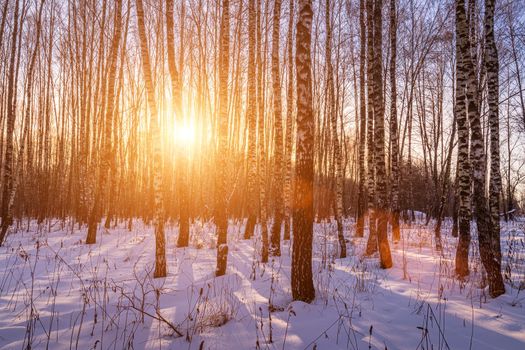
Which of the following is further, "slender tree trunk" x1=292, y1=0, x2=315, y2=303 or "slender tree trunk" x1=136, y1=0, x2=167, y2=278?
"slender tree trunk" x1=136, y1=0, x2=167, y2=278

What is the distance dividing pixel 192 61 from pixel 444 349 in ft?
64.4

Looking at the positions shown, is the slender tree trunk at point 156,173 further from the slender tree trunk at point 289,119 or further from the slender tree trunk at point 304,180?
the slender tree trunk at point 289,119

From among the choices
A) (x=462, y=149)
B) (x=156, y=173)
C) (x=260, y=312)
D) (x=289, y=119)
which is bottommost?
(x=260, y=312)

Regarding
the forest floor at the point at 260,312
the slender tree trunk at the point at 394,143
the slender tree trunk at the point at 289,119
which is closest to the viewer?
the forest floor at the point at 260,312

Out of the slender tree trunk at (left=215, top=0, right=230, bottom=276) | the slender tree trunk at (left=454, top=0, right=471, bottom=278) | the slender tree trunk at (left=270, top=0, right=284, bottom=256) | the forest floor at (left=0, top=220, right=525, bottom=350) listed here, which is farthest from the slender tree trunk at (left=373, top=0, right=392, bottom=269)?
the slender tree trunk at (left=215, top=0, right=230, bottom=276)

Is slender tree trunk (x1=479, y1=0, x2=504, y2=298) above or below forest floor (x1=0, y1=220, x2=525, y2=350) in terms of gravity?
above

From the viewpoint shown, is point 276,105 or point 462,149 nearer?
point 462,149

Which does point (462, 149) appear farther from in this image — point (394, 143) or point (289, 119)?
→ point (289, 119)

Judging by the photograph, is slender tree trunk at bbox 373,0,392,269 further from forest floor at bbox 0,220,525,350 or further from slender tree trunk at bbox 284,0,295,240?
slender tree trunk at bbox 284,0,295,240

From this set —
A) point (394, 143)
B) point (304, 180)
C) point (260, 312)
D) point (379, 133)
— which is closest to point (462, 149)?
point (379, 133)

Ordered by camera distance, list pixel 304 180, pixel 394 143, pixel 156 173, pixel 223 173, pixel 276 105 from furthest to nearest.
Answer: pixel 394 143 → pixel 276 105 → pixel 223 173 → pixel 156 173 → pixel 304 180

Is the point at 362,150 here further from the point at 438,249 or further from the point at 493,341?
the point at 493,341

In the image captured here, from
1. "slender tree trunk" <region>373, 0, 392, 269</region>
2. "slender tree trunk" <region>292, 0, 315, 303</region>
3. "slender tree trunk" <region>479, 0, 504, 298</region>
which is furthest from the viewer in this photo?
"slender tree trunk" <region>373, 0, 392, 269</region>

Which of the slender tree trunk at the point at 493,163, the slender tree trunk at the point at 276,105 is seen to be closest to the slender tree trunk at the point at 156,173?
the slender tree trunk at the point at 276,105
